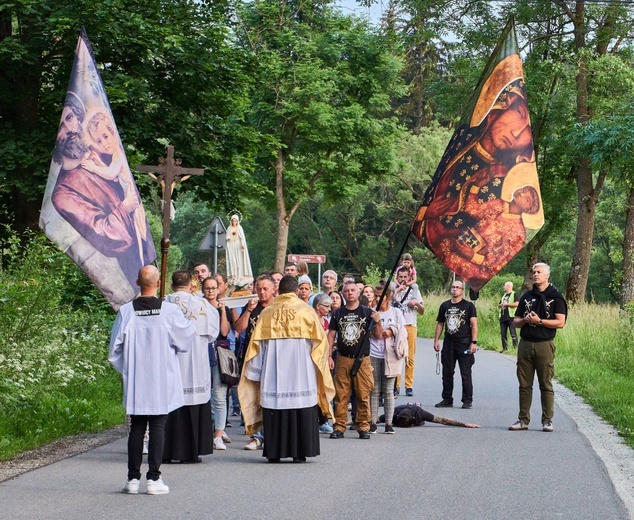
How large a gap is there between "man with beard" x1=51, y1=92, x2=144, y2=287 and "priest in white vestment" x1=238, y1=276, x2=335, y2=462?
4.76 ft

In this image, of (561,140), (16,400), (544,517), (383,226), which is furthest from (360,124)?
(544,517)

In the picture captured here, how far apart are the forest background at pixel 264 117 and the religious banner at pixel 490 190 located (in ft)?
14.6

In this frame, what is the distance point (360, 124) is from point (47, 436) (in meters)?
36.3

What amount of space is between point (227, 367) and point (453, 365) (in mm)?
5805

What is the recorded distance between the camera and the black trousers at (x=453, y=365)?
57.7 feet

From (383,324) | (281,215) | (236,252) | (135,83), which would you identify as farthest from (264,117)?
(383,324)

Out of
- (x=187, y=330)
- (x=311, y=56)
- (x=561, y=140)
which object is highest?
(x=311, y=56)

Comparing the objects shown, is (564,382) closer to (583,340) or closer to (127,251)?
(583,340)

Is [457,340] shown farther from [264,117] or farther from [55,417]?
[264,117]

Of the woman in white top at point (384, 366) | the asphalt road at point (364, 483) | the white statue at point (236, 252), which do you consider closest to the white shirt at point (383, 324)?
the woman in white top at point (384, 366)

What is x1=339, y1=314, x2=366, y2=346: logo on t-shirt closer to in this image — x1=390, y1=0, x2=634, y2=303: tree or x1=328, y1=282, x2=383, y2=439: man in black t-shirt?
x1=328, y1=282, x2=383, y2=439: man in black t-shirt

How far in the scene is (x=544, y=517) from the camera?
8.64m

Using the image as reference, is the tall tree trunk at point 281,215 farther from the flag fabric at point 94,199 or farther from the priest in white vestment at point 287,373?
the priest in white vestment at point 287,373

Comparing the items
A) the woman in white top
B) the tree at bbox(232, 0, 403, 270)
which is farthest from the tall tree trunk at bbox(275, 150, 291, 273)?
the woman in white top
